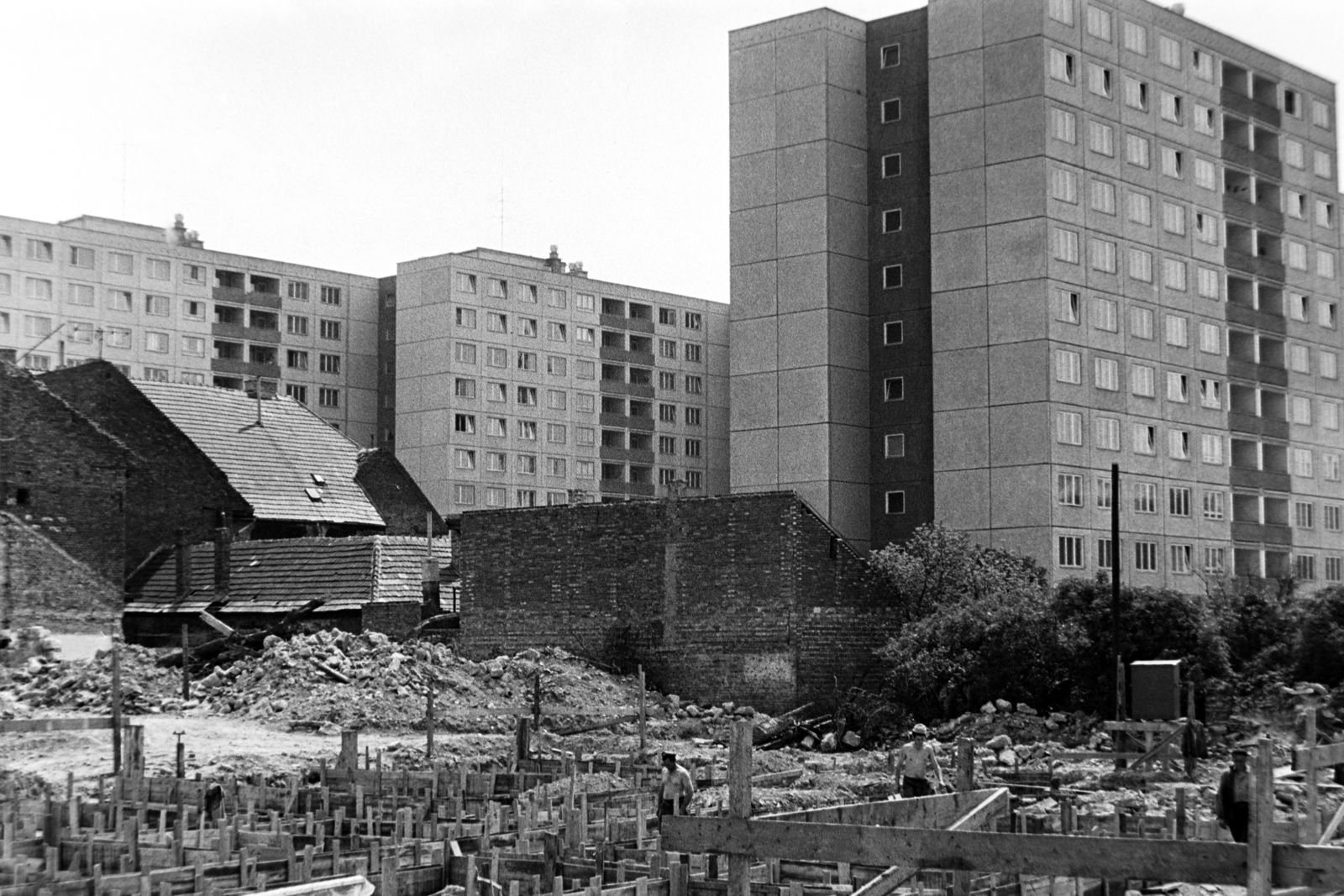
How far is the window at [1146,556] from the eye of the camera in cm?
5588

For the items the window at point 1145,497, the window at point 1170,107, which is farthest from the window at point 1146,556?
the window at point 1170,107

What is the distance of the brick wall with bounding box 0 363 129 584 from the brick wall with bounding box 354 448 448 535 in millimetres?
10213

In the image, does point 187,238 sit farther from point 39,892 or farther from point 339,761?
point 39,892

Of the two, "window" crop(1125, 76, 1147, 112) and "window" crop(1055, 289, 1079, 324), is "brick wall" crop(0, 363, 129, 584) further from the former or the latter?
"window" crop(1125, 76, 1147, 112)

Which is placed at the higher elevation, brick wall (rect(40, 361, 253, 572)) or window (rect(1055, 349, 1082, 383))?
window (rect(1055, 349, 1082, 383))

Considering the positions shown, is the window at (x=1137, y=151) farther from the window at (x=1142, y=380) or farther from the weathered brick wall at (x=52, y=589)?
the weathered brick wall at (x=52, y=589)

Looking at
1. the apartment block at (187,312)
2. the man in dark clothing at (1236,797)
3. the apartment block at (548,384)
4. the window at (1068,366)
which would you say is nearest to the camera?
the man in dark clothing at (1236,797)

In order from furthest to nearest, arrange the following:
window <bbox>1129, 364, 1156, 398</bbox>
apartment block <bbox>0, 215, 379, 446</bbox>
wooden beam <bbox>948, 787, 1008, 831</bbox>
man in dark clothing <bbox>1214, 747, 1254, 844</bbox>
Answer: apartment block <bbox>0, 215, 379, 446</bbox> < window <bbox>1129, 364, 1156, 398</bbox> < man in dark clothing <bbox>1214, 747, 1254, 844</bbox> < wooden beam <bbox>948, 787, 1008, 831</bbox>

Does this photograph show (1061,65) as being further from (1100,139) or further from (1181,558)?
(1181,558)

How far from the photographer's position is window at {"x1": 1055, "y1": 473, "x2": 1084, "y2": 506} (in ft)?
177

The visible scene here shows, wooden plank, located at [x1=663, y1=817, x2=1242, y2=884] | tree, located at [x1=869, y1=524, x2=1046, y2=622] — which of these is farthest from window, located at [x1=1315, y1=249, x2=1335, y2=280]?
wooden plank, located at [x1=663, y1=817, x2=1242, y2=884]

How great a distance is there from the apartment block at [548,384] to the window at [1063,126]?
3189cm

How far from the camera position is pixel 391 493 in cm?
5912

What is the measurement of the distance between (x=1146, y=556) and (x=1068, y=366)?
253 inches
